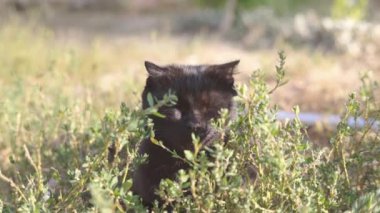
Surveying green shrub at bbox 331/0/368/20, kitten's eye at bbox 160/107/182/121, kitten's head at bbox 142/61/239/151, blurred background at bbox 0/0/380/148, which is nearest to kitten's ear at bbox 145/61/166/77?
kitten's head at bbox 142/61/239/151

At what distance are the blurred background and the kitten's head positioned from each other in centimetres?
54

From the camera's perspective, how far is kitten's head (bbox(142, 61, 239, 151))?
2594mm

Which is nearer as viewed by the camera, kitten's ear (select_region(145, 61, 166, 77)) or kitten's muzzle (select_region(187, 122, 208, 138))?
kitten's muzzle (select_region(187, 122, 208, 138))

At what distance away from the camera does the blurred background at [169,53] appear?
4.15 meters

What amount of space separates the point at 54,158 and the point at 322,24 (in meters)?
4.29

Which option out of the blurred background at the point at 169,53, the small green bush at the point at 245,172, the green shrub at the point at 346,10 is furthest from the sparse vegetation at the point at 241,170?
the green shrub at the point at 346,10

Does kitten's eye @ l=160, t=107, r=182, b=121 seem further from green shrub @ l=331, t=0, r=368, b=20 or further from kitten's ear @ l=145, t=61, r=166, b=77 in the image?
green shrub @ l=331, t=0, r=368, b=20

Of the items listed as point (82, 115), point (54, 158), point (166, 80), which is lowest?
point (54, 158)

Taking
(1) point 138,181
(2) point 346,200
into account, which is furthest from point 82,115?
(2) point 346,200

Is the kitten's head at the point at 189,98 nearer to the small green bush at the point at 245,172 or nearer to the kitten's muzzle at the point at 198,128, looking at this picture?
the kitten's muzzle at the point at 198,128

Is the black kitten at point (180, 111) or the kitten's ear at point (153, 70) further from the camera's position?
the kitten's ear at point (153, 70)

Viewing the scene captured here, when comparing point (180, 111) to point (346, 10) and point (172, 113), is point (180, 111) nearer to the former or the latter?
point (172, 113)

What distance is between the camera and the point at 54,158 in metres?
3.43

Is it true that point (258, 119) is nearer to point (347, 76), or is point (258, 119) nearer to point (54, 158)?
point (54, 158)
